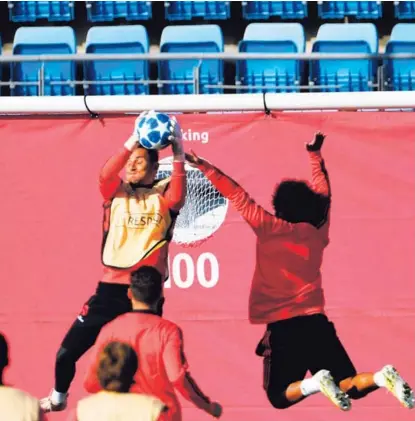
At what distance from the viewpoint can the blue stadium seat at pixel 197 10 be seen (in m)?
10.8

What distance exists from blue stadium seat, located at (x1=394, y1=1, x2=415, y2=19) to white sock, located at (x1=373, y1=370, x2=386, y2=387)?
16.6 feet

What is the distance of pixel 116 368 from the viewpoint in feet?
17.6

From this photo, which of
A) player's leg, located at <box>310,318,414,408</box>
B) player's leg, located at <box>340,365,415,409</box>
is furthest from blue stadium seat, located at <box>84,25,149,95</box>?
player's leg, located at <box>340,365,415,409</box>

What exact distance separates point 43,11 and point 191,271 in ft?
16.3

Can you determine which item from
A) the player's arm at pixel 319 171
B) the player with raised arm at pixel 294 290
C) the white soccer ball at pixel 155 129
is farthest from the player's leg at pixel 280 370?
the white soccer ball at pixel 155 129

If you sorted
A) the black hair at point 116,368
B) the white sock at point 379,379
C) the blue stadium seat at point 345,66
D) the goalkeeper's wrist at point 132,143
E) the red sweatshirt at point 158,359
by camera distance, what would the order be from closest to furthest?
1. the black hair at point 116,368
2. the red sweatshirt at point 158,359
3. the white sock at point 379,379
4. the goalkeeper's wrist at point 132,143
5. the blue stadium seat at point 345,66

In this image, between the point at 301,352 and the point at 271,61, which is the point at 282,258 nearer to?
the point at 301,352

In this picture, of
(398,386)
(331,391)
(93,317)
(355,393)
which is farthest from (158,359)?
(398,386)

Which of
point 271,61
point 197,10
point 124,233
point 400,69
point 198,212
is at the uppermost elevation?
point 197,10

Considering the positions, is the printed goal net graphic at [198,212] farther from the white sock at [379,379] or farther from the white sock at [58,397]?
the white sock at [379,379]

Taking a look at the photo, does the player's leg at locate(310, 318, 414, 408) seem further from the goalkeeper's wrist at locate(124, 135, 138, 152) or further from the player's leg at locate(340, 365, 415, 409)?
the goalkeeper's wrist at locate(124, 135, 138, 152)

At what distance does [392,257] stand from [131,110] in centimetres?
197

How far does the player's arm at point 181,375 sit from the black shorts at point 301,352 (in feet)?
1.31

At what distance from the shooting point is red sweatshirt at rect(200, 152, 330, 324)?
686 centimetres
